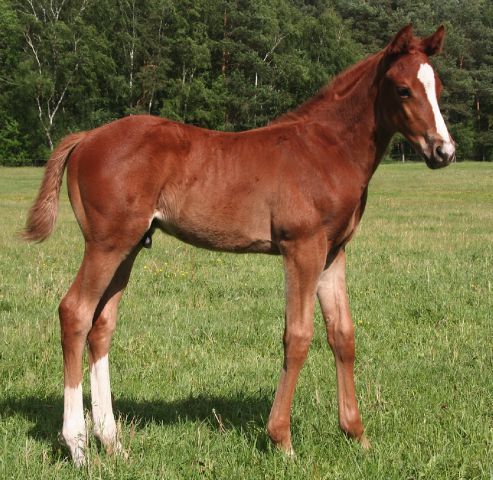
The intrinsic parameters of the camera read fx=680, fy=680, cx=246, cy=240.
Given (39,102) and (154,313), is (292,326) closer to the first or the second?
(154,313)

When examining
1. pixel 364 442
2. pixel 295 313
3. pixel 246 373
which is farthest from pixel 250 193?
pixel 246 373

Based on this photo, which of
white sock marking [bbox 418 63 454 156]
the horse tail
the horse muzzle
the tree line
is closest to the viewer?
the horse muzzle

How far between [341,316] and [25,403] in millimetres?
2208

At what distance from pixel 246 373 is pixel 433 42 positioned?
2.75m

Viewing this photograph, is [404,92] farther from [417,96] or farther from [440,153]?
[440,153]

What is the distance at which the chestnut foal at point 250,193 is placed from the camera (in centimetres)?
369

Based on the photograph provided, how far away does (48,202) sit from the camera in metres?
4.02

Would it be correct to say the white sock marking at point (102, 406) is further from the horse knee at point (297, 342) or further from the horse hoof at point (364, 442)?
the horse hoof at point (364, 442)

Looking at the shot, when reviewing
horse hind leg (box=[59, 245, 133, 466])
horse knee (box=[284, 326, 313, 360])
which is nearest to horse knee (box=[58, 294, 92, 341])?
horse hind leg (box=[59, 245, 133, 466])

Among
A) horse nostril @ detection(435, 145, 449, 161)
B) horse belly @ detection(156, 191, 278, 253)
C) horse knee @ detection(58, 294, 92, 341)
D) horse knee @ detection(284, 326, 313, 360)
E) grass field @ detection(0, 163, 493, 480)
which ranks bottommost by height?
grass field @ detection(0, 163, 493, 480)

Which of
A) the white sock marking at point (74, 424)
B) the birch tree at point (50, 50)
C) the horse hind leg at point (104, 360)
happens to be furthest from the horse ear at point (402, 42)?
the birch tree at point (50, 50)

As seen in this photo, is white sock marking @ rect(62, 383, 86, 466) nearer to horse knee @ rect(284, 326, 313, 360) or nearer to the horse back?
the horse back

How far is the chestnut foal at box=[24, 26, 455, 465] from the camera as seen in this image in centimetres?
369

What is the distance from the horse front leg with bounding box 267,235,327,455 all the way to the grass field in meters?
0.18
